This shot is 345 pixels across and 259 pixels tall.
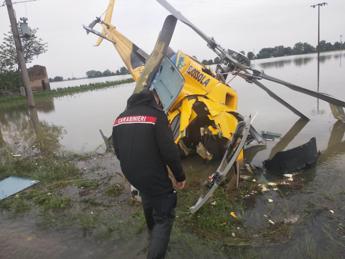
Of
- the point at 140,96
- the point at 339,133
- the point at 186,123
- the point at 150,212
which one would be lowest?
the point at 339,133

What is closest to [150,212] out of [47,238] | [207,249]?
[207,249]

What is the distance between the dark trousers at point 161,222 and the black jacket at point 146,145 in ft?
0.29

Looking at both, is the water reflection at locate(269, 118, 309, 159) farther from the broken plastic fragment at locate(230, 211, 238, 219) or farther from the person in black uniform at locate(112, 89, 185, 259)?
the person in black uniform at locate(112, 89, 185, 259)

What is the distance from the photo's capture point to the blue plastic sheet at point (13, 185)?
226 inches

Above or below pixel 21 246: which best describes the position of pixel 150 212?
above

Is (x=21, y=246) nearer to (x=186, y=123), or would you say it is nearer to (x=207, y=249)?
(x=207, y=249)

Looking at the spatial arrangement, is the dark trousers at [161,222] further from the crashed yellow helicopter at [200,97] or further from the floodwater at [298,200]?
the crashed yellow helicopter at [200,97]

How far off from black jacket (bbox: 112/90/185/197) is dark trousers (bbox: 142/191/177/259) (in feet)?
0.29

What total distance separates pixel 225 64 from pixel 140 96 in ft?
17.8

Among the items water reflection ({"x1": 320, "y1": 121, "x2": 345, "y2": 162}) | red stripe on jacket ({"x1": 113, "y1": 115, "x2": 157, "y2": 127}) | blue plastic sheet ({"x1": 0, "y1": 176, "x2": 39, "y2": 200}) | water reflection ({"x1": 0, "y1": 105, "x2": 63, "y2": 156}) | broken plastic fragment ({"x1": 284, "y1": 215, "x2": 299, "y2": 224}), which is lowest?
water reflection ({"x1": 320, "y1": 121, "x2": 345, "y2": 162})

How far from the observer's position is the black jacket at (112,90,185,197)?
2.77m

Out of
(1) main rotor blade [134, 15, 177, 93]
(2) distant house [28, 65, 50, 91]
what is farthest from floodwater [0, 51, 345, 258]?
(2) distant house [28, 65, 50, 91]

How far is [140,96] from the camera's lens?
2883 millimetres

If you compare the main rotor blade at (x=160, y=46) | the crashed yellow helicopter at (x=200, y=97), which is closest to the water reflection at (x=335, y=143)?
the crashed yellow helicopter at (x=200, y=97)
